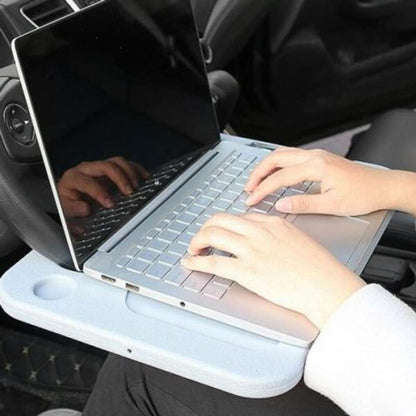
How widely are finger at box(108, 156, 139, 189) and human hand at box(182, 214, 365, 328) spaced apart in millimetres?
145

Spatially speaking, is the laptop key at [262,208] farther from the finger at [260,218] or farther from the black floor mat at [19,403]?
the black floor mat at [19,403]

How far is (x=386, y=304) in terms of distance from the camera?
688 millimetres

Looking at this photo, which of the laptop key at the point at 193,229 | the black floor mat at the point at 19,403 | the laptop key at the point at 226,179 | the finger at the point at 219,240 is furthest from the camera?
the black floor mat at the point at 19,403

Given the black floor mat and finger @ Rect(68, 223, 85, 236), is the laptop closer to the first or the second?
finger @ Rect(68, 223, 85, 236)

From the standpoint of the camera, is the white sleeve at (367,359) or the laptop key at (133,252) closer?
the white sleeve at (367,359)

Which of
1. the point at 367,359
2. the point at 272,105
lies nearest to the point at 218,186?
the point at 367,359

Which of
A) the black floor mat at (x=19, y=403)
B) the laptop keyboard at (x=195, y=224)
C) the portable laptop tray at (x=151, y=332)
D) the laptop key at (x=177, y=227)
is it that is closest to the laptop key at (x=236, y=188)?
the laptop keyboard at (x=195, y=224)

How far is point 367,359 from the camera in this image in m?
0.66

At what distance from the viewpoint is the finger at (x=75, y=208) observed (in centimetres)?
77

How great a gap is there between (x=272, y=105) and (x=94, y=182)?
3.47 feet

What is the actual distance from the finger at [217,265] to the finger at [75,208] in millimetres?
135

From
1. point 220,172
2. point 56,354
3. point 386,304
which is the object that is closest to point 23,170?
point 220,172

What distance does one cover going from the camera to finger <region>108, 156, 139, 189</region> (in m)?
0.86

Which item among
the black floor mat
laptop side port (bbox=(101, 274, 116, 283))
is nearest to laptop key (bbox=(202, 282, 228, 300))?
laptop side port (bbox=(101, 274, 116, 283))
